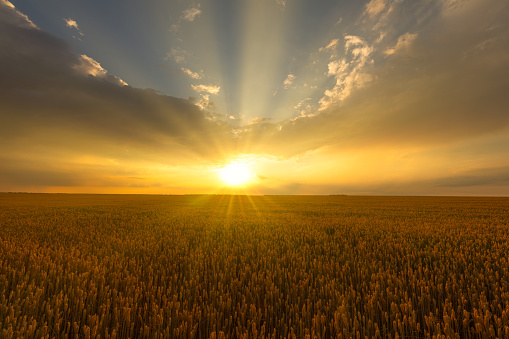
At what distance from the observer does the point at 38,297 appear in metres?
3.07

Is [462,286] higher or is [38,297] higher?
[38,297]

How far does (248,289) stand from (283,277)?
949 millimetres

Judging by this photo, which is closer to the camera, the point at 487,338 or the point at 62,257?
the point at 487,338

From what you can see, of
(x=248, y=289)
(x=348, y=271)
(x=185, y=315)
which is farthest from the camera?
(x=348, y=271)

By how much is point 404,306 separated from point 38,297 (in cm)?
469

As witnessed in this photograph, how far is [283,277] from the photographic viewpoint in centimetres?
426

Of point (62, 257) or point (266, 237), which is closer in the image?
point (62, 257)

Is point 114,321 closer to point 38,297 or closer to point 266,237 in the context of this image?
point 38,297

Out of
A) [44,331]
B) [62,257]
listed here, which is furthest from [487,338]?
[62,257]

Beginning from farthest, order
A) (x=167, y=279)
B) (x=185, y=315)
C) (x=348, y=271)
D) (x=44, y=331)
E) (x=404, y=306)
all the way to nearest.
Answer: (x=348, y=271), (x=167, y=279), (x=404, y=306), (x=185, y=315), (x=44, y=331)

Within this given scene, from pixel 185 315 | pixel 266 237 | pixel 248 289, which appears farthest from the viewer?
pixel 266 237

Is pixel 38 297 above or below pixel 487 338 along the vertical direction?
above

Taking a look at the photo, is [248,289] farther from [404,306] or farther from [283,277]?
[404,306]

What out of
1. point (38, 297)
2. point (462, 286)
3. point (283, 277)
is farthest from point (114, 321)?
point (462, 286)
